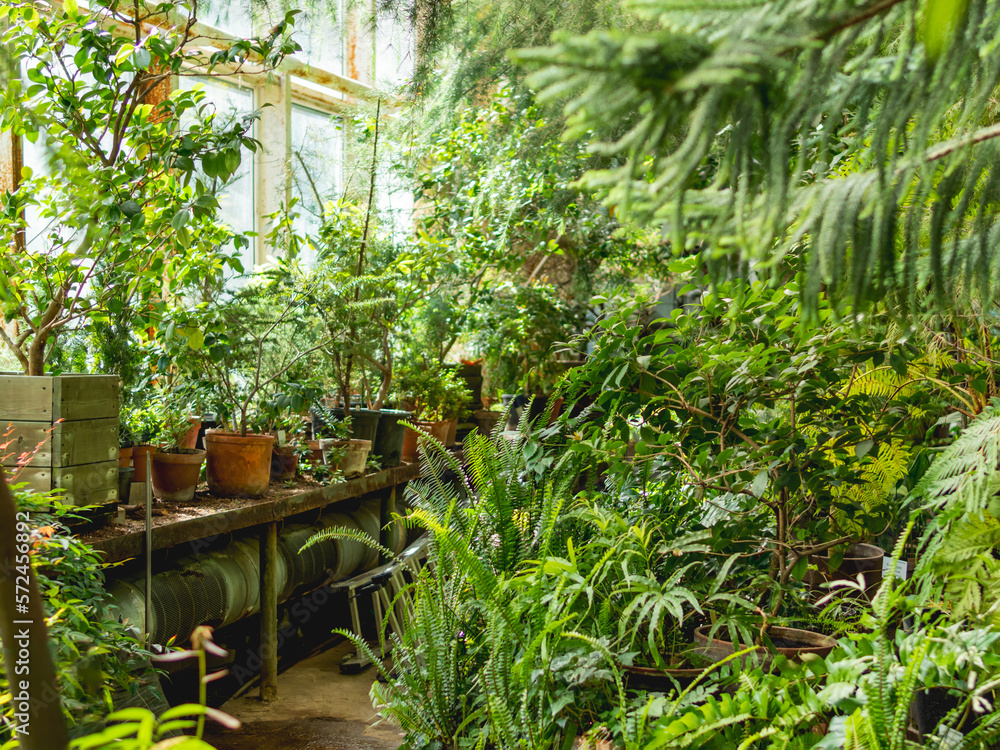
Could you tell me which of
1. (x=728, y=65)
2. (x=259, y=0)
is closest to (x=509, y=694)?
(x=728, y=65)

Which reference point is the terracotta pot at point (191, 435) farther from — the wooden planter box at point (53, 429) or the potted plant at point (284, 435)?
the wooden planter box at point (53, 429)

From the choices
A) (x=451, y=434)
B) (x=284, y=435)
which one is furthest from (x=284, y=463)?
(x=451, y=434)

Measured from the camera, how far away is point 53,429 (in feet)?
6.99

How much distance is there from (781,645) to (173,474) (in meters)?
2.18

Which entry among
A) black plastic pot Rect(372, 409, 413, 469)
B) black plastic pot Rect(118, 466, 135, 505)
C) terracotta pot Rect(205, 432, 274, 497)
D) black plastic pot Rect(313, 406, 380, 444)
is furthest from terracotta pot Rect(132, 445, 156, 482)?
black plastic pot Rect(372, 409, 413, 469)

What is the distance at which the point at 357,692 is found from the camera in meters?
3.30

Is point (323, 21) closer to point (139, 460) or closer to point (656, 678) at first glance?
point (139, 460)

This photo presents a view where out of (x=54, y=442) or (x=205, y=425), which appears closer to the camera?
(x=54, y=442)

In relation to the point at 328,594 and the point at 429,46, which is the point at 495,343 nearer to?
the point at 328,594

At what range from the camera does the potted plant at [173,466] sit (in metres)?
2.78

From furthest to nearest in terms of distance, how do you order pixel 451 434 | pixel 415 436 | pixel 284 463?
pixel 451 434 → pixel 415 436 → pixel 284 463

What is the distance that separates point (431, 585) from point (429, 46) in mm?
1483

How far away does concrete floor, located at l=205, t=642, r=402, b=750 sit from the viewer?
274cm

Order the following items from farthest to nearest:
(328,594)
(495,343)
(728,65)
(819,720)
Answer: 1. (495,343)
2. (328,594)
3. (819,720)
4. (728,65)
